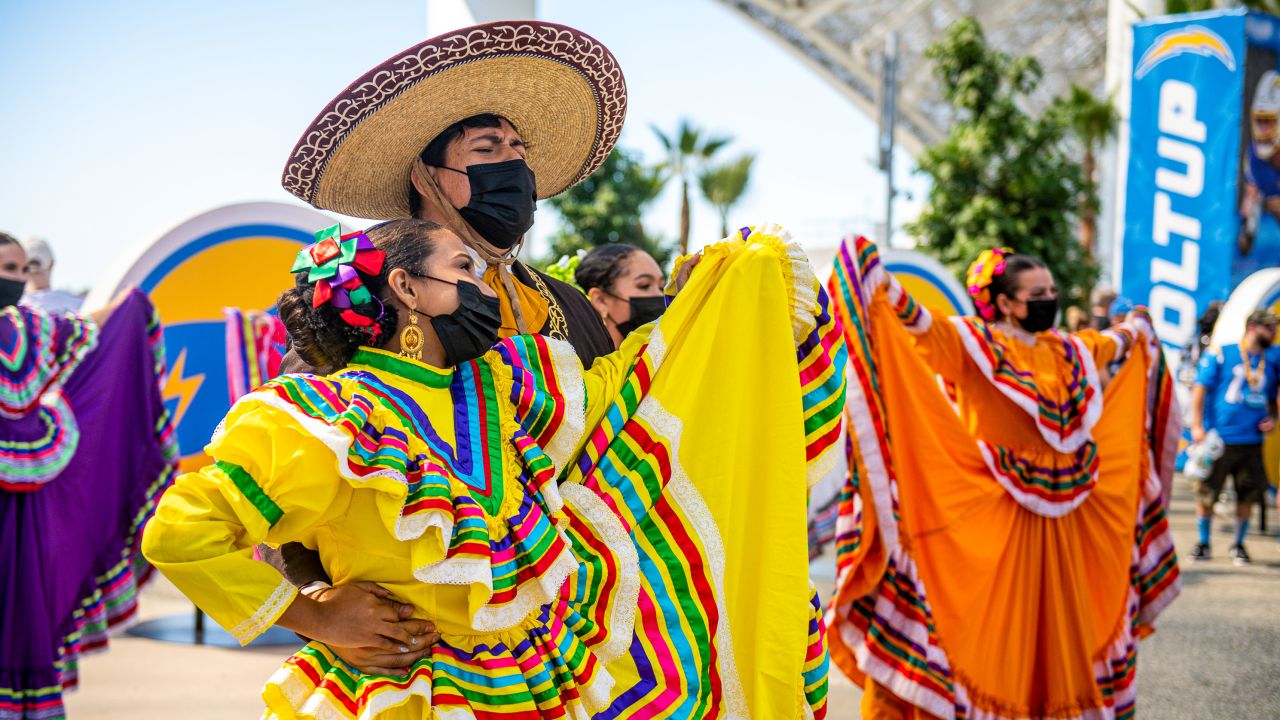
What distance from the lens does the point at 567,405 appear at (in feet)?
7.61

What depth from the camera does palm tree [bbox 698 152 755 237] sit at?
25.3 meters

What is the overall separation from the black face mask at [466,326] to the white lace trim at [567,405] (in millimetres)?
162

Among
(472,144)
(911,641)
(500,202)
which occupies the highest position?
(472,144)

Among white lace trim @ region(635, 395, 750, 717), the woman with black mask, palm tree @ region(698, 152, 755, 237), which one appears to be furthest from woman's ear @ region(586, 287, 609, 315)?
palm tree @ region(698, 152, 755, 237)

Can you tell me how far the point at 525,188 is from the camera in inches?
104

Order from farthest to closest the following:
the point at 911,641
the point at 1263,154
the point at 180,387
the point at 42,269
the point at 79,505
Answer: the point at 1263,154
the point at 180,387
the point at 42,269
the point at 79,505
the point at 911,641

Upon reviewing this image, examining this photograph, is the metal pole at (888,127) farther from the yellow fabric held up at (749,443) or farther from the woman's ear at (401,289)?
the woman's ear at (401,289)

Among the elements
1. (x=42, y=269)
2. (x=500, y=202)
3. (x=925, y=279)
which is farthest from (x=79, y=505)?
(x=925, y=279)

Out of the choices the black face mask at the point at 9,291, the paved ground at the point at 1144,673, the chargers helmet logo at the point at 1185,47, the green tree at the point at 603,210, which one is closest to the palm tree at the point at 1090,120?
the chargers helmet logo at the point at 1185,47

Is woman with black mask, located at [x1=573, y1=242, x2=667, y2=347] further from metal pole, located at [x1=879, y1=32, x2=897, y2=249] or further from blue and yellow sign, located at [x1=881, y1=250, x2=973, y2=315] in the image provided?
metal pole, located at [x1=879, y1=32, x2=897, y2=249]

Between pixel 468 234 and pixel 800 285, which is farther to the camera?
pixel 800 285

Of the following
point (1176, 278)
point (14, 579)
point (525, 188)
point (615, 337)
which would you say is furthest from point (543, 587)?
point (1176, 278)

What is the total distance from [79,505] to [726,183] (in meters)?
21.1

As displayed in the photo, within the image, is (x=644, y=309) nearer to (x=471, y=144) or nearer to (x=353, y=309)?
(x=471, y=144)
